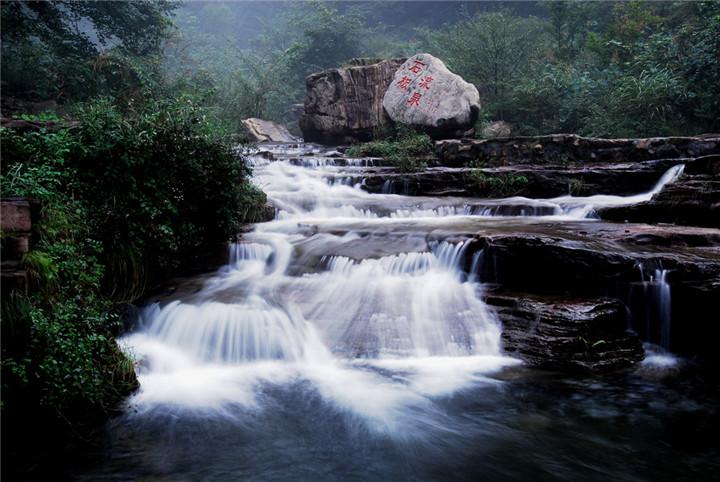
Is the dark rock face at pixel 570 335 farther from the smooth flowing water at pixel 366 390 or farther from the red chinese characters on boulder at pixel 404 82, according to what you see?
the red chinese characters on boulder at pixel 404 82

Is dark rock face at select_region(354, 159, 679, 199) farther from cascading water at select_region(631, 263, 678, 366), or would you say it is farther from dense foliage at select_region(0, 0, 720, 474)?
cascading water at select_region(631, 263, 678, 366)

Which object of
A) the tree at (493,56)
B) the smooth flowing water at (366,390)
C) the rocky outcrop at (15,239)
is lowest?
the smooth flowing water at (366,390)

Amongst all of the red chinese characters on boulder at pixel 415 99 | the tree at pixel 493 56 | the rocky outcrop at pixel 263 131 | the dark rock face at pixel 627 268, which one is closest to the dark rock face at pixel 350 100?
the red chinese characters on boulder at pixel 415 99

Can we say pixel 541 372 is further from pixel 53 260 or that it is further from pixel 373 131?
pixel 373 131

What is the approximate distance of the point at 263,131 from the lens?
21.9m

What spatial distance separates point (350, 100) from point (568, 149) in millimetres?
8271

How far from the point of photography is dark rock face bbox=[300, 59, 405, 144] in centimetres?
1764

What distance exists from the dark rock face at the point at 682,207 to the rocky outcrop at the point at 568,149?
10.5 ft

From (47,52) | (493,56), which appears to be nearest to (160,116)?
(47,52)

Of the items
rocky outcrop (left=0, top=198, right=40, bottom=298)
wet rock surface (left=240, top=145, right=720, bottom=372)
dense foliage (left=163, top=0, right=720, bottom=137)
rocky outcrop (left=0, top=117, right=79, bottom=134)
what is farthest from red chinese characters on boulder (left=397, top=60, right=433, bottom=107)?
rocky outcrop (left=0, top=198, right=40, bottom=298)

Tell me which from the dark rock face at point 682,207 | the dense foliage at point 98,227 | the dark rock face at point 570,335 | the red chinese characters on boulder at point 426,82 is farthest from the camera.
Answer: the red chinese characters on boulder at point 426,82

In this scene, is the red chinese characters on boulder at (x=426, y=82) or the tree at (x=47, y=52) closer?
the tree at (x=47, y=52)

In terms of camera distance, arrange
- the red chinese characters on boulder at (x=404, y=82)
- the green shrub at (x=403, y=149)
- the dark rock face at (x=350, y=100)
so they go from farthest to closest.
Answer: the dark rock face at (x=350, y=100), the red chinese characters on boulder at (x=404, y=82), the green shrub at (x=403, y=149)

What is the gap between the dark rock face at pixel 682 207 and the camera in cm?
704
